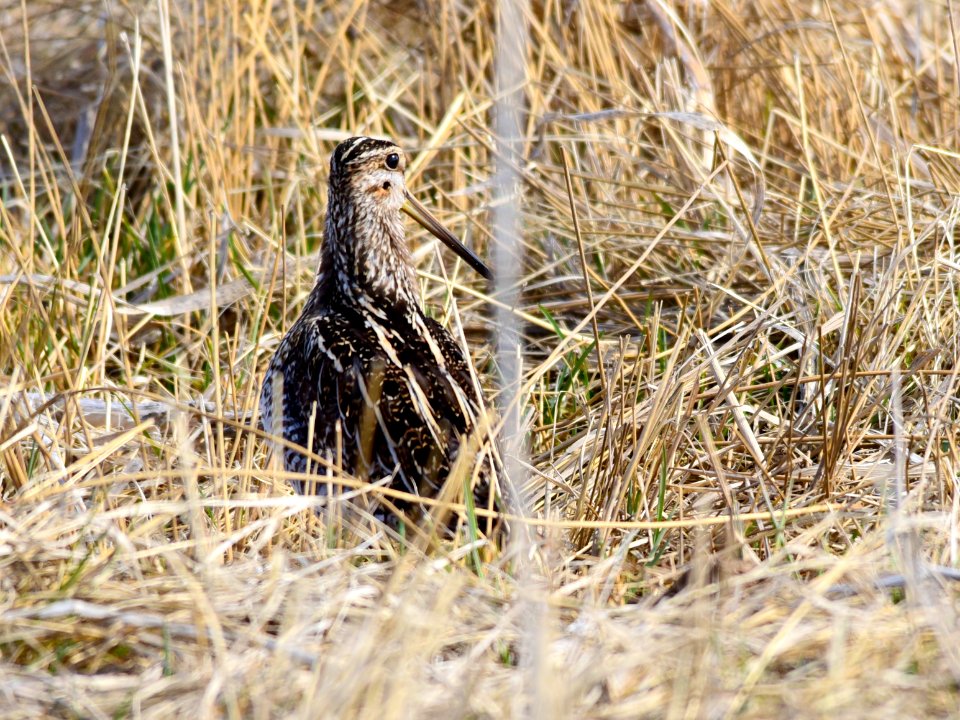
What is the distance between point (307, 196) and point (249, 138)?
13.7 inches

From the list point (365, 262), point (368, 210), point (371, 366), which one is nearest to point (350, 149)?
point (368, 210)

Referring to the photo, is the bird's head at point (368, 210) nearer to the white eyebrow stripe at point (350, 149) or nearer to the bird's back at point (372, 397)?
the white eyebrow stripe at point (350, 149)

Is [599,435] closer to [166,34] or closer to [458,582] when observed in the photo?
[458,582]

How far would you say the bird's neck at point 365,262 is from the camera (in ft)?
12.9

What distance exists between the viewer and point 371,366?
347cm

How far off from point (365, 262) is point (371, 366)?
58 centimetres

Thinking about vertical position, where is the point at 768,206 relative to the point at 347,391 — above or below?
above

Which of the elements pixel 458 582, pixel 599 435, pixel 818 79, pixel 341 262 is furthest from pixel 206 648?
pixel 818 79

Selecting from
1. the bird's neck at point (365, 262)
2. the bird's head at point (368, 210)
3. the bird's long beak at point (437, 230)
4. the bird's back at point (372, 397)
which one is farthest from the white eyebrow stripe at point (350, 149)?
the bird's back at point (372, 397)

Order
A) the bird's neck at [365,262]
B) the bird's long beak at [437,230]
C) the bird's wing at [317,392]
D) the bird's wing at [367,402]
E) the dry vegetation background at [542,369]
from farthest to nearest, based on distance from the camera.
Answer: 1. the bird's long beak at [437,230]
2. the bird's neck at [365,262]
3. the bird's wing at [317,392]
4. the bird's wing at [367,402]
5. the dry vegetation background at [542,369]

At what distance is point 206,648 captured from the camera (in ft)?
7.77

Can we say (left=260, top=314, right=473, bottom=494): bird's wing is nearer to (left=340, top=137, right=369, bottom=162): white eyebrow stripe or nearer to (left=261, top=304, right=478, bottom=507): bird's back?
(left=261, top=304, right=478, bottom=507): bird's back

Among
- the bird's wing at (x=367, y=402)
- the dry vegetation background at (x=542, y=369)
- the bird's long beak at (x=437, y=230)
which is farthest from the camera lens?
the bird's long beak at (x=437, y=230)

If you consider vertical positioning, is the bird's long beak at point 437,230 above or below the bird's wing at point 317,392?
above
